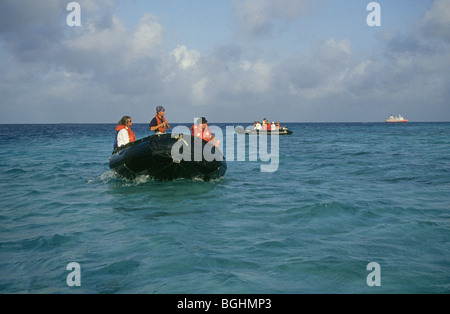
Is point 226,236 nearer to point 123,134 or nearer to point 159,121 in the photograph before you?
point 159,121

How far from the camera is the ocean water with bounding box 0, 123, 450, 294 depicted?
514 cm

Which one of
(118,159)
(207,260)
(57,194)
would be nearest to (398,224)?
(207,260)

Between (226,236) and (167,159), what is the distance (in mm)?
5038

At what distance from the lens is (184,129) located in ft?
42.5

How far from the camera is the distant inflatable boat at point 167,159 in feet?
37.3

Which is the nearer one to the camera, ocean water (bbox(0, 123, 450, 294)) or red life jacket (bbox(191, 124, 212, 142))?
ocean water (bbox(0, 123, 450, 294))

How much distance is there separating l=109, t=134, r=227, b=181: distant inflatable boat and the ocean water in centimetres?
41

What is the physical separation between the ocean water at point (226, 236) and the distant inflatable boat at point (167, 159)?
41 cm

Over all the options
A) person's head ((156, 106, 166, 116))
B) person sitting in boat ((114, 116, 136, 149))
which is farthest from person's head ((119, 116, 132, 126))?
person's head ((156, 106, 166, 116))

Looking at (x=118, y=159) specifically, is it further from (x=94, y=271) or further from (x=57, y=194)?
(x=94, y=271)

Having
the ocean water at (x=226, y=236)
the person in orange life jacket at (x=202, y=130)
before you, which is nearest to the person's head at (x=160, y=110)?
the person in orange life jacket at (x=202, y=130)

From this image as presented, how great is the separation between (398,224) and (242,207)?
360cm

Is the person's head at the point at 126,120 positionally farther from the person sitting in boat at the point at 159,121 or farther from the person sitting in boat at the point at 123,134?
the person sitting in boat at the point at 159,121

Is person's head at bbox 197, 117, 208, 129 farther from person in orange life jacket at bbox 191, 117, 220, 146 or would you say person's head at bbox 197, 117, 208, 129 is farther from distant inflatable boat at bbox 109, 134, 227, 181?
distant inflatable boat at bbox 109, 134, 227, 181
